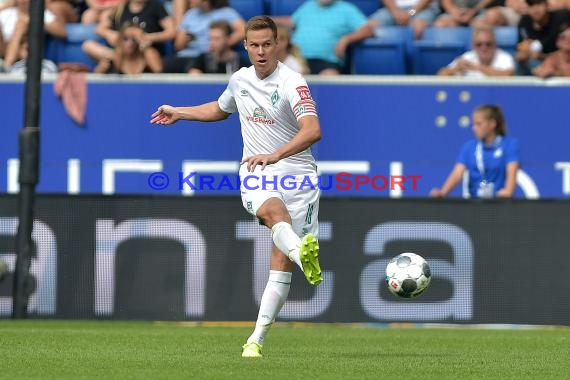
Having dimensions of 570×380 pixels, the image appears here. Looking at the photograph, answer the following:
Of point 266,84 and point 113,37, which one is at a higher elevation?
point 113,37

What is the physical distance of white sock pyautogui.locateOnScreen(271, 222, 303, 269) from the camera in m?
8.40

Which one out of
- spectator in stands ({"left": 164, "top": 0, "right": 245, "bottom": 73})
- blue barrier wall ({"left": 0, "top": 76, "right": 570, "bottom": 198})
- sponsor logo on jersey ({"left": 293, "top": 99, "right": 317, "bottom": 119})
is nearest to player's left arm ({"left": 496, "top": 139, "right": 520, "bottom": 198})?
blue barrier wall ({"left": 0, "top": 76, "right": 570, "bottom": 198})

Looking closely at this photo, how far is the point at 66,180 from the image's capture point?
15.2 metres

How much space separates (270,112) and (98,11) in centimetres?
795

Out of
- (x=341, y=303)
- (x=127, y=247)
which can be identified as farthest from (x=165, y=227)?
(x=341, y=303)

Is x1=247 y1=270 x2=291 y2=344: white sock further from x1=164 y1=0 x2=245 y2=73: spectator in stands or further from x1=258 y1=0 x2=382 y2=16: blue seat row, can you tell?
x1=258 y1=0 x2=382 y2=16: blue seat row

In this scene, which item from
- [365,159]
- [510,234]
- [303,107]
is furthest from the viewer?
[365,159]

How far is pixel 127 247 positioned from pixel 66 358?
13.6 ft

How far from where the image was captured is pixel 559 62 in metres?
15.2

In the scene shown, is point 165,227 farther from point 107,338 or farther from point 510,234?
point 510,234

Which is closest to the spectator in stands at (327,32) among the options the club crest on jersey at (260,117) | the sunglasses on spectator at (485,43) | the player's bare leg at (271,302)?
the sunglasses on spectator at (485,43)

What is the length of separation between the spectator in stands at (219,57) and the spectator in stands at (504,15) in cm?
286

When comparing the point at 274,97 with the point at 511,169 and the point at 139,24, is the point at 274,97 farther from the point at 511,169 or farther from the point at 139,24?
the point at 139,24

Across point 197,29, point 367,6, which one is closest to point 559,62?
point 367,6
